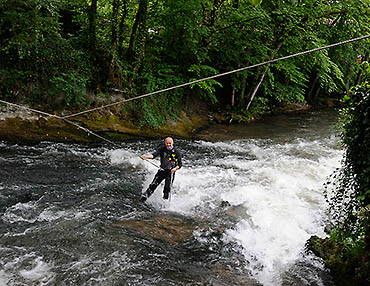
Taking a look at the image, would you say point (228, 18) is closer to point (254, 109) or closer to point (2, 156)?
point (254, 109)

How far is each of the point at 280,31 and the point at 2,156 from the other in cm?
1339

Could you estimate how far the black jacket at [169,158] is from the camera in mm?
7445

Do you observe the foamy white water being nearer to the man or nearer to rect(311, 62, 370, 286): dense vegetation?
the man

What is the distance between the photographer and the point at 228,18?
14.1 m

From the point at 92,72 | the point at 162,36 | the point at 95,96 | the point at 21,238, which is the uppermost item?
the point at 162,36

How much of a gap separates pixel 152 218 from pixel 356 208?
401 centimetres

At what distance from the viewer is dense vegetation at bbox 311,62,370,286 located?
173 inches

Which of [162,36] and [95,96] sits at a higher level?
[162,36]

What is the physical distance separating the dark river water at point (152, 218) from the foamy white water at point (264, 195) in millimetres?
29

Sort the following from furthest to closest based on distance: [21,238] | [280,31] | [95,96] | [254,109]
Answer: [254,109]
[280,31]
[95,96]
[21,238]

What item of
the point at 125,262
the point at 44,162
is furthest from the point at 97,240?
the point at 44,162

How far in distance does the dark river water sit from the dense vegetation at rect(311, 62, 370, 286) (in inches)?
15.3

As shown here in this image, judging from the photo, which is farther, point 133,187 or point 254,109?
point 254,109

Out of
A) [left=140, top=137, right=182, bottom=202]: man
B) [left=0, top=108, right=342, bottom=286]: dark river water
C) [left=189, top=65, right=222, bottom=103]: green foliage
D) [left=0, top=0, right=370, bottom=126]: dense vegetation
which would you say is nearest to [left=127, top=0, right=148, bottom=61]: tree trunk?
[left=0, top=0, right=370, bottom=126]: dense vegetation
